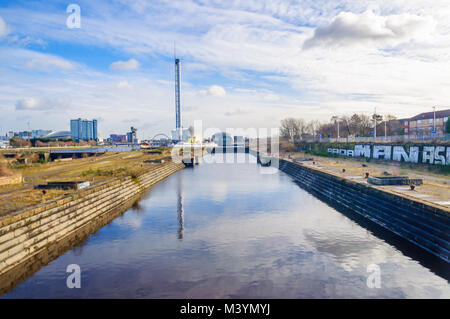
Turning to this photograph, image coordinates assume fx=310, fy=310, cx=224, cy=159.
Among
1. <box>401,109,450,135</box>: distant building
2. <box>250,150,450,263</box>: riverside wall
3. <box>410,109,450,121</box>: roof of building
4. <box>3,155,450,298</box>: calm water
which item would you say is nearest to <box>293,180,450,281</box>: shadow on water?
<box>250,150,450,263</box>: riverside wall

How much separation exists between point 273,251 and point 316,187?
2795 centimetres

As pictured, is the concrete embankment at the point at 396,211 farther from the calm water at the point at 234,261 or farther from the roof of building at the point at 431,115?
the roof of building at the point at 431,115

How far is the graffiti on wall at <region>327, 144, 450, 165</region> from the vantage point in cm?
4122

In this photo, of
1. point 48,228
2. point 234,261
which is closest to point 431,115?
point 234,261

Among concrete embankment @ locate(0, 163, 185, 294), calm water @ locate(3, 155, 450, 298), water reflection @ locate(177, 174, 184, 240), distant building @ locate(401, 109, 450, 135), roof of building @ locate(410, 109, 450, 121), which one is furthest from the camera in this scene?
roof of building @ locate(410, 109, 450, 121)

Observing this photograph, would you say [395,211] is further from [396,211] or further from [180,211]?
[180,211]

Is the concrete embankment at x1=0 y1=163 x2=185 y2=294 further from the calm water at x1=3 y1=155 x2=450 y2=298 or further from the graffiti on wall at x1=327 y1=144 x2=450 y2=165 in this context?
the graffiti on wall at x1=327 y1=144 x2=450 y2=165

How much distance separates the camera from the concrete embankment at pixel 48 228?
17.1 metres

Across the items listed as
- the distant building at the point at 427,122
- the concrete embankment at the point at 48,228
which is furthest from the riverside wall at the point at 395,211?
the distant building at the point at 427,122

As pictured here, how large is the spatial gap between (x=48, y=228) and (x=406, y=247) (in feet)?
80.1

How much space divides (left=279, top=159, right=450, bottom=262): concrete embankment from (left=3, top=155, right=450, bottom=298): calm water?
5.97ft

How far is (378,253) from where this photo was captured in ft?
65.1
